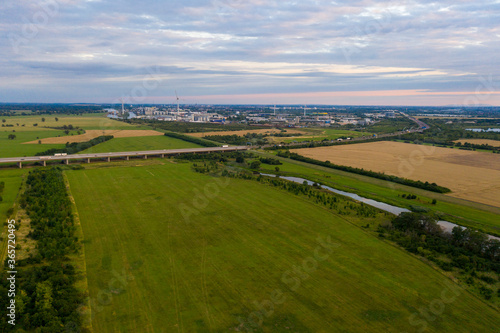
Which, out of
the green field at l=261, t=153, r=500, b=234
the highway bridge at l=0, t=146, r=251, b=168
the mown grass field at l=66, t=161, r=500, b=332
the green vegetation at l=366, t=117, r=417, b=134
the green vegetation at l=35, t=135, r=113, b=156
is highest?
the green vegetation at l=366, t=117, r=417, b=134

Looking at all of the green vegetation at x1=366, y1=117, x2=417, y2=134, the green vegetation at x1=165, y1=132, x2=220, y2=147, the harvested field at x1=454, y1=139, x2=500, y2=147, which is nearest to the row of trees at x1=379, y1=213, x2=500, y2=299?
the green vegetation at x1=165, y1=132, x2=220, y2=147

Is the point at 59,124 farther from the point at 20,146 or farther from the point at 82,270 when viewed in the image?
the point at 82,270

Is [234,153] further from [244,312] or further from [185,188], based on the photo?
[244,312]

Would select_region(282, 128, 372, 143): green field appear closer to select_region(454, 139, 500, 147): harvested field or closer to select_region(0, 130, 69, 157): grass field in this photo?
select_region(454, 139, 500, 147): harvested field

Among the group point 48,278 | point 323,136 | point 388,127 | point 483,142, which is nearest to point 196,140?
point 323,136

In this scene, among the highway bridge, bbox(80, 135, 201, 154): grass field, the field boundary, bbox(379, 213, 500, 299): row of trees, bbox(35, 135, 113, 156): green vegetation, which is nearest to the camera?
the field boundary

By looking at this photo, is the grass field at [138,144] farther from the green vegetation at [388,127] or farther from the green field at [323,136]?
the green vegetation at [388,127]

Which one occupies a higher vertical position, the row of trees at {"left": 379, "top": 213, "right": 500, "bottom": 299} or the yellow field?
the yellow field
